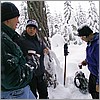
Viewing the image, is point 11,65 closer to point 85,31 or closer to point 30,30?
point 30,30

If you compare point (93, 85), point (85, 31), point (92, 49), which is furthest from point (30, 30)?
point (93, 85)

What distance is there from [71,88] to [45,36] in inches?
57.6

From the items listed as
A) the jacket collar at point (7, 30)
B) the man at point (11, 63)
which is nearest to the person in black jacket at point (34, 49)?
the man at point (11, 63)

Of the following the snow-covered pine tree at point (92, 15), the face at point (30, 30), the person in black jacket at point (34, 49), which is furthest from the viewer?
the snow-covered pine tree at point (92, 15)

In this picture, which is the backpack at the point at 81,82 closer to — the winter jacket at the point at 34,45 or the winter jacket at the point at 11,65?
the winter jacket at the point at 34,45

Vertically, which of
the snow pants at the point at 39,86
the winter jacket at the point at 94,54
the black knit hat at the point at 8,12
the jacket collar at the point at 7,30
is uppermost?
the black knit hat at the point at 8,12

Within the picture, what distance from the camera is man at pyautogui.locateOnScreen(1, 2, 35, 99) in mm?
2553

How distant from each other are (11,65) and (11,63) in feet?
0.06

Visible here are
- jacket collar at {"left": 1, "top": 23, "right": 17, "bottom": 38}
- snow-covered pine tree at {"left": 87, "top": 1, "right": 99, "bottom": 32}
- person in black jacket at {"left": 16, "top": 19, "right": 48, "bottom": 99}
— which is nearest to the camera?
jacket collar at {"left": 1, "top": 23, "right": 17, "bottom": 38}

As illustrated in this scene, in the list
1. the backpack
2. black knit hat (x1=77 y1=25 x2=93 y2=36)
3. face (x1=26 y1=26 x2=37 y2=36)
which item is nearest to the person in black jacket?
face (x1=26 y1=26 x2=37 y2=36)

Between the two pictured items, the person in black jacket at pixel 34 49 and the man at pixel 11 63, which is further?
the person in black jacket at pixel 34 49

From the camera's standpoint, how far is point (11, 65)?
8.40ft

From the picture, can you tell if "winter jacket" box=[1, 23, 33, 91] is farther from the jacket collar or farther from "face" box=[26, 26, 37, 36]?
"face" box=[26, 26, 37, 36]

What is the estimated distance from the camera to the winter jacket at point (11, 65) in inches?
100
